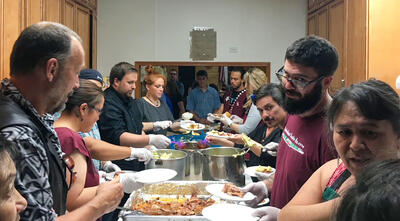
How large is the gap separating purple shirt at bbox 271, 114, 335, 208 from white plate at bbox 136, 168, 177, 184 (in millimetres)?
522

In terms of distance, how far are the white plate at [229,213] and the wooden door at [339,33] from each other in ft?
8.31

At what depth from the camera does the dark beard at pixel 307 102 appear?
1.23 meters

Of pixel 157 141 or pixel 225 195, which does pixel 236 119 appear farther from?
pixel 225 195

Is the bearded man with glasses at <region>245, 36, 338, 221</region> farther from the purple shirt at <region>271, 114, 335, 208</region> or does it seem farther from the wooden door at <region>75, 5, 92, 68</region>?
the wooden door at <region>75, 5, 92, 68</region>

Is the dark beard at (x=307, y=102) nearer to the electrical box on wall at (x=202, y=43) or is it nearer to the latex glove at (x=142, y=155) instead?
the latex glove at (x=142, y=155)

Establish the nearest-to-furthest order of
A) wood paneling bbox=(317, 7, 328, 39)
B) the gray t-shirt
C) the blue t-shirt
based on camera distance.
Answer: the gray t-shirt → wood paneling bbox=(317, 7, 328, 39) → the blue t-shirt

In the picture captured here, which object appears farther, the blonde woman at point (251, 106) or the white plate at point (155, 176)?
the blonde woman at point (251, 106)

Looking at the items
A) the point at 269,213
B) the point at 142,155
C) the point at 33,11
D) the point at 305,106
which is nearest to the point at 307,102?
the point at 305,106

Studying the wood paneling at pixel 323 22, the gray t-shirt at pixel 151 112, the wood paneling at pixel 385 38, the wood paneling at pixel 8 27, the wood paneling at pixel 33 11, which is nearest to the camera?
the wood paneling at pixel 8 27

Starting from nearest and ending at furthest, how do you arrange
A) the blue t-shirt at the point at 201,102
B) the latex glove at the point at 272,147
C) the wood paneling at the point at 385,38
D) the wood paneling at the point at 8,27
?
the latex glove at the point at 272,147, the wood paneling at the point at 8,27, the wood paneling at the point at 385,38, the blue t-shirt at the point at 201,102

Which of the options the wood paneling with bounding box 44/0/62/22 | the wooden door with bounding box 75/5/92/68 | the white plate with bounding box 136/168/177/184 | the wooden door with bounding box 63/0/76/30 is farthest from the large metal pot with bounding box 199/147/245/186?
the wooden door with bounding box 75/5/92/68

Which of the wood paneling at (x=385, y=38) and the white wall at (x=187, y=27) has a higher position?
the white wall at (x=187, y=27)

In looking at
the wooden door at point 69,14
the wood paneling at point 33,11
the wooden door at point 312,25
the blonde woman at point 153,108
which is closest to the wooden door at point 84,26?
the wooden door at point 69,14

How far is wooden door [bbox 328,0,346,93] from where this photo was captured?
3.45 metres
